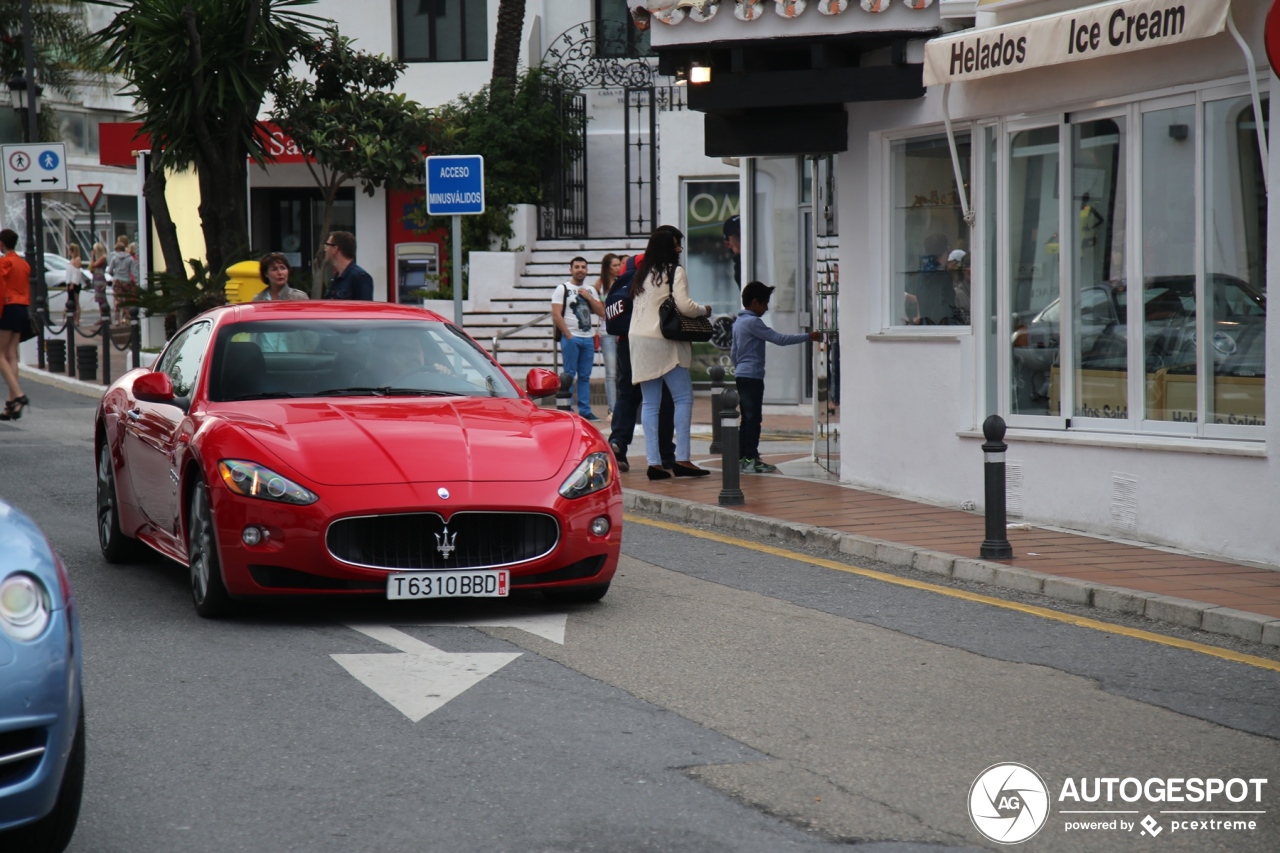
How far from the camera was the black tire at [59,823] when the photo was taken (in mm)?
3947

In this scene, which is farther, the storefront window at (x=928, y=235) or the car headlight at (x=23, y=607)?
the storefront window at (x=928, y=235)

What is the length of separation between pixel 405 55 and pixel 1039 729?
28517mm

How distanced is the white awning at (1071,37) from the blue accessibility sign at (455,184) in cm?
532

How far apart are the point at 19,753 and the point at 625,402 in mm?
10116

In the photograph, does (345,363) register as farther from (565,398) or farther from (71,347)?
(71,347)

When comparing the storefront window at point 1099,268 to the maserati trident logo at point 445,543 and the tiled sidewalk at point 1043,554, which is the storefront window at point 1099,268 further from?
the maserati trident logo at point 445,543

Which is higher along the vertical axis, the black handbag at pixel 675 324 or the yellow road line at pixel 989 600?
the black handbag at pixel 675 324

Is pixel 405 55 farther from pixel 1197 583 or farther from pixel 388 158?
pixel 1197 583

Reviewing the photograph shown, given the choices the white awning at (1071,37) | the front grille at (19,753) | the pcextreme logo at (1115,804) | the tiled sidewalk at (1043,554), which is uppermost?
the white awning at (1071,37)

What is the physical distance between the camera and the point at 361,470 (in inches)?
279

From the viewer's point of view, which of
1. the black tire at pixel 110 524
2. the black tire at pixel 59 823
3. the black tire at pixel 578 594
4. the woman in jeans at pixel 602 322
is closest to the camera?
the black tire at pixel 59 823

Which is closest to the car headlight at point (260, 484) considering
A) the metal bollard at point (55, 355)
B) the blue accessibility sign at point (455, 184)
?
the blue accessibility sign at point (455, 184)

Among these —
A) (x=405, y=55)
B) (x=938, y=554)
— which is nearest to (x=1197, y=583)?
(x=938, y=554)

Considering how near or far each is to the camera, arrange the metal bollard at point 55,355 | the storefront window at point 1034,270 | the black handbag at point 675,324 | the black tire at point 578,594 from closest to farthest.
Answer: the black tire at point 578,594 → the storefront window at point 1034,270 → the black handbag at point 675,324 → the metal bollard at point 55,355
